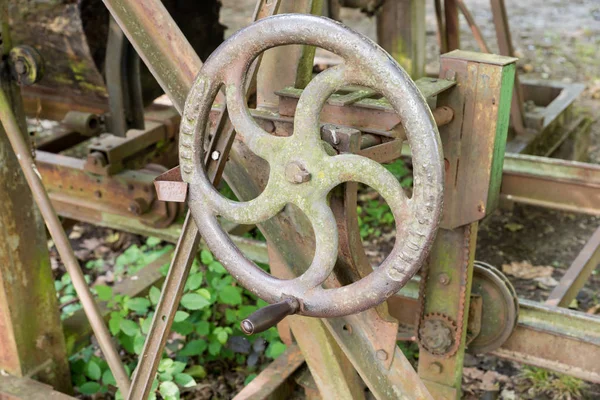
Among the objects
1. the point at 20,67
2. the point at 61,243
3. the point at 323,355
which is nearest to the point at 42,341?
the point at 61,243

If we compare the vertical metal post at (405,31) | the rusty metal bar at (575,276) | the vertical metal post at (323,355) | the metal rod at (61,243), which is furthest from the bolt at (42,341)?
the vertical metal post at (405,31)

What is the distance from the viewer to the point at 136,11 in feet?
6.23

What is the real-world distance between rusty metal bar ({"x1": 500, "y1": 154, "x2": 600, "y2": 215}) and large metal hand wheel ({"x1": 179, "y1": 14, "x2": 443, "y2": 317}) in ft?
6.91

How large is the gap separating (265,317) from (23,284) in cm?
128

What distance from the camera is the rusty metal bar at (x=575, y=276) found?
9.76ft

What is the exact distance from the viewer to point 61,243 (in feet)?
7.25

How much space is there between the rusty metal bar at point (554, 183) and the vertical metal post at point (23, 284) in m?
2.08

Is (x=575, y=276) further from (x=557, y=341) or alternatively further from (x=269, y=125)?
(x=269, y=125)

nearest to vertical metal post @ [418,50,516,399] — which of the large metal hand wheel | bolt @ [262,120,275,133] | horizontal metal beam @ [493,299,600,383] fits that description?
horizontal metal beam @ [493,299,600,383]

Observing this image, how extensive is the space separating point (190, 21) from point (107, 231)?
1335 mm

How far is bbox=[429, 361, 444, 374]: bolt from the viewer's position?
7.77ft

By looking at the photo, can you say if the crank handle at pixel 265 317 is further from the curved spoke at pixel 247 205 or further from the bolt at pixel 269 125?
the bolt at pixel 269 125

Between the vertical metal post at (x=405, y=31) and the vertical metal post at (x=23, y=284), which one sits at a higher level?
the vertical metal post at (x=405, y=31)

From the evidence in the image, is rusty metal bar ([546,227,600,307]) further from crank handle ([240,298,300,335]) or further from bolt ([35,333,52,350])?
bolt ([35,333,52,350])
